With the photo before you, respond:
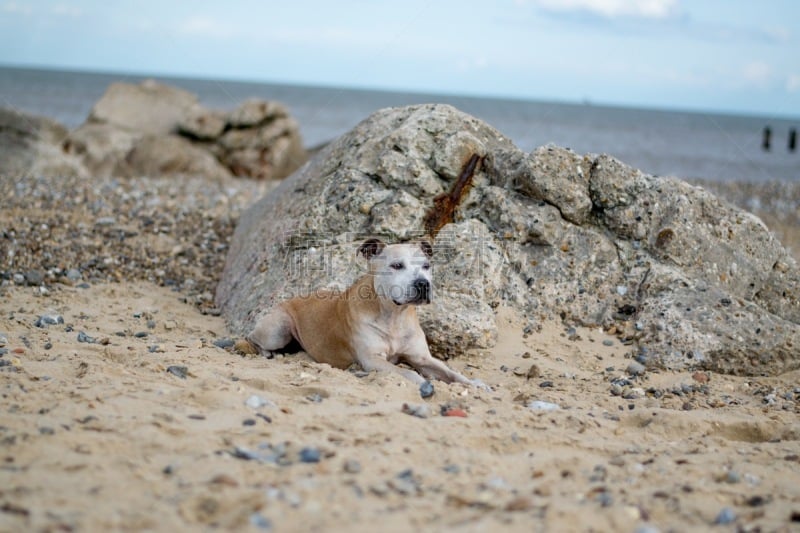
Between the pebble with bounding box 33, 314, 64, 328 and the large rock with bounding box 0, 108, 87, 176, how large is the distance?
9.90 meters

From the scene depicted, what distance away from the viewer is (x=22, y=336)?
278 inches

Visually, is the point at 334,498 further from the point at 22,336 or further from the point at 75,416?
the point at 22,336

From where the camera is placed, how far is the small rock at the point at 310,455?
441cm

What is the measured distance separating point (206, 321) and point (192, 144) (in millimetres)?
15564

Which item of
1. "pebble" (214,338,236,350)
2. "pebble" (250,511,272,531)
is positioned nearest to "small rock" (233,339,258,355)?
"pebble" (214,338,236,350)

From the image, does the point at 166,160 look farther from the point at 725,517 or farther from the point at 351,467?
the point at 725,517

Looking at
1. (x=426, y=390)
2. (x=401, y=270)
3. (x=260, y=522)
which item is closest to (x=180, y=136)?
(x=401, y=270)

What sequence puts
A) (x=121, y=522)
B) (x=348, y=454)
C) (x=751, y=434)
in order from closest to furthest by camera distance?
1. (x=121, y=522)
2. (x=348, y=454)
3. (x=751, y=434)

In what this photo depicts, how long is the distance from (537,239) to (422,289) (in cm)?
204

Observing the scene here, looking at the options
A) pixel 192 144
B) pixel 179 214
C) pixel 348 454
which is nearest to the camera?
pixel 348 454

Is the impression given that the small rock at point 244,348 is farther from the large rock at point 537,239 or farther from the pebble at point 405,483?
the pebble at point 405,483

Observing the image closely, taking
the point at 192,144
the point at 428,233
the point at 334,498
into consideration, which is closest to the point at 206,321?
the point at 428,233

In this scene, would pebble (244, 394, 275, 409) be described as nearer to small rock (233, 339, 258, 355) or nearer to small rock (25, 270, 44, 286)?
small rock (233, 339, 258, 355)

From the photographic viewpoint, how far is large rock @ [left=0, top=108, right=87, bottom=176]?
17.2 meters
